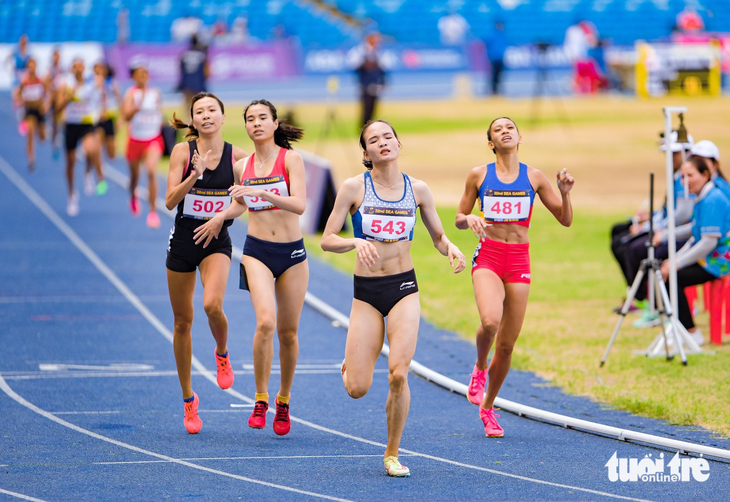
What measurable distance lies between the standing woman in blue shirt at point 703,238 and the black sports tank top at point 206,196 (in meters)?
4.51

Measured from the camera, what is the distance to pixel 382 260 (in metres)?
6.27

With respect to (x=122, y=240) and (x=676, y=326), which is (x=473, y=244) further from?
(x=676, y=326)

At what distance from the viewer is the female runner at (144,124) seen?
1524 centimetres

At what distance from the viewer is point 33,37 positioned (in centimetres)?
3903

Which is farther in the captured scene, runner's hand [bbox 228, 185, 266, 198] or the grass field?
the grass field

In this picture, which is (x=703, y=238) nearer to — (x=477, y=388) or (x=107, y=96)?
(x=477, y=388)

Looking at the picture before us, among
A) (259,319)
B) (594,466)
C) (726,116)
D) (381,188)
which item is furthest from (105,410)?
(726,116)

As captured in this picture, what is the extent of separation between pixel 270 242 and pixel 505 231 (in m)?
1.58

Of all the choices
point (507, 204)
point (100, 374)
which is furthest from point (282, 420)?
point (100, 374)

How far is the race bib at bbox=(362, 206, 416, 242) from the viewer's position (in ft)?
20.5

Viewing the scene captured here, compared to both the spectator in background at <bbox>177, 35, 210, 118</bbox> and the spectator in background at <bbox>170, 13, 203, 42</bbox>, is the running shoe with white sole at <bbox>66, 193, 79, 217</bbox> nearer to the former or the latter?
the spectator in background at <bbox>177, 35, 210, 118</bbox>

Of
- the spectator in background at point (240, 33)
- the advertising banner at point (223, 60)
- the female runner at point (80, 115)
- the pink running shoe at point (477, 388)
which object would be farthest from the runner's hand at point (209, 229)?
the spectator in background at point (240, 33)

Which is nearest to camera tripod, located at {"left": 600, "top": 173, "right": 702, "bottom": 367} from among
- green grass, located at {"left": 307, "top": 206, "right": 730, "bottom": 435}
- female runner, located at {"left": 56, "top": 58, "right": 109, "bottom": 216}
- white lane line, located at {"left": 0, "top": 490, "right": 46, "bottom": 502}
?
green grass, located at {"left": 307, "top": 206, "right": 730, "bottom": 435}

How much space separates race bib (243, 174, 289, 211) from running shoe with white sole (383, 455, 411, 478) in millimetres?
1851
